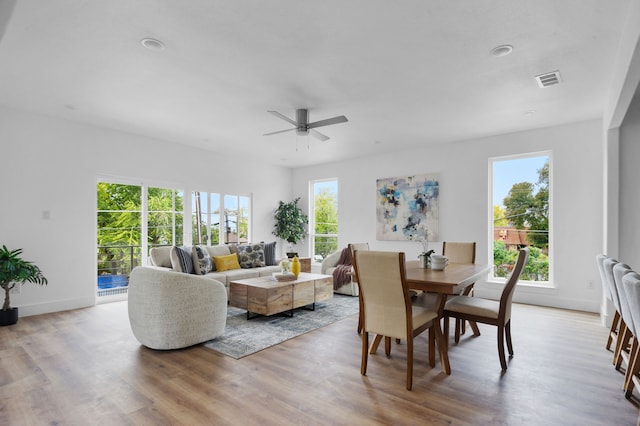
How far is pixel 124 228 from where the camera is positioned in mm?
5535

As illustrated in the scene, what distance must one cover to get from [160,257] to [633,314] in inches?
205

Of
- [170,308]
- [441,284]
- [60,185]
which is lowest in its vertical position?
[170,308]

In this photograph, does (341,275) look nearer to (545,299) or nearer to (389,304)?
(545,299)

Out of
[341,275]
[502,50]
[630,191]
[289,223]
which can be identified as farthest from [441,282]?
[289,223]

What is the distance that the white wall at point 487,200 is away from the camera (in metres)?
4.76

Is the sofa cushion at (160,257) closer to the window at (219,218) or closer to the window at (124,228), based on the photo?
the window at (124,228)

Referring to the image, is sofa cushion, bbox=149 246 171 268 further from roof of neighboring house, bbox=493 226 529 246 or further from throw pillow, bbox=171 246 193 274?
roof of neighboring house, bbox=493 226 529 246

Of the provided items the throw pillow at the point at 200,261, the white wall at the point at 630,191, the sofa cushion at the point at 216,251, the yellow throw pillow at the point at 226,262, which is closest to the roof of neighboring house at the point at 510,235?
the white wall at the point at 630,191

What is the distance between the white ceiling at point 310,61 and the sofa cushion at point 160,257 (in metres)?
1.83

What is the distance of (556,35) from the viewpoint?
2.62m

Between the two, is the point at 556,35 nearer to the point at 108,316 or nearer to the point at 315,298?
the point at 315,298

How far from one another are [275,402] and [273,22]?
103 inches

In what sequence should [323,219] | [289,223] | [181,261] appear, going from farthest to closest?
[323,219] < [289,223] < [181,261]

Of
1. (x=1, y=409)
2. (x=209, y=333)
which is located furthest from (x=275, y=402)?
(x=1, y=409)
